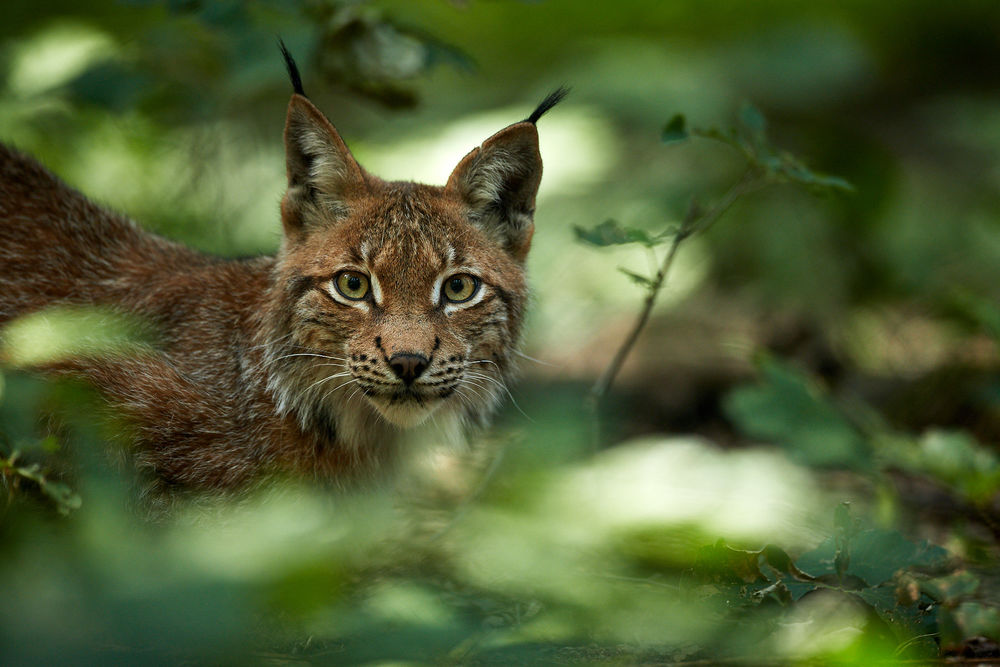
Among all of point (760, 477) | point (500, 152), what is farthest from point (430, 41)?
point (760, 477)

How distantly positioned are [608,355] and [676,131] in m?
3.61

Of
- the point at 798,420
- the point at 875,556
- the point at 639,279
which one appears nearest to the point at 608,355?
the point at 798,420

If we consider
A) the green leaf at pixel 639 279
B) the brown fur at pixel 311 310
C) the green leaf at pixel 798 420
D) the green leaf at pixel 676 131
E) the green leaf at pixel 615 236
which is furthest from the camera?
the green leaf at pixel 798 420

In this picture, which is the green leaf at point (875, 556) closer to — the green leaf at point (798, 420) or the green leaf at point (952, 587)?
the green leaf at point (952, 587)

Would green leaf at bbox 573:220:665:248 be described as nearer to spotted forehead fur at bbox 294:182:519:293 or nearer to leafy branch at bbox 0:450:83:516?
spotted forehead fur at bbox 294:182:519:293

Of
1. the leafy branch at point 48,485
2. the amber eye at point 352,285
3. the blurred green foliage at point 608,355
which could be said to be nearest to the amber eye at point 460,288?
the amber eye at point 352,285

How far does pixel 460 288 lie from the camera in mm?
3658

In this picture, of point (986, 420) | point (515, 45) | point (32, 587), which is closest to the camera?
point (32, 587)

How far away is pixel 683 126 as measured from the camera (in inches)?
148

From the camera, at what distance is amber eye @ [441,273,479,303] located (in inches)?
142

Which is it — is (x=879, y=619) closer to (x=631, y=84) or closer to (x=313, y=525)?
(x=313, y=525)

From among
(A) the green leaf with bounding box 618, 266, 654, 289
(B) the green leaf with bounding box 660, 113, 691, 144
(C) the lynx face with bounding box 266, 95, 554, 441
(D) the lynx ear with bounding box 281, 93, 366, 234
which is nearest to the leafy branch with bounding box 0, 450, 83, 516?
(C) the lynx face with bounding box 266, 95, 554, 441

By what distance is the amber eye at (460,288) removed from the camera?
11.9ft

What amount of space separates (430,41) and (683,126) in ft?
5.03
